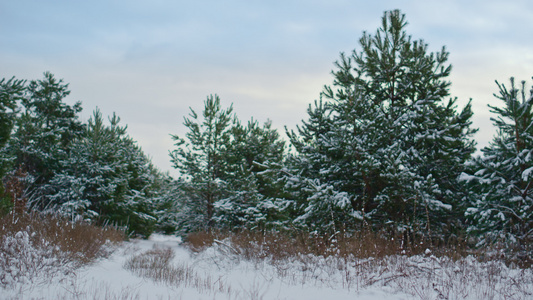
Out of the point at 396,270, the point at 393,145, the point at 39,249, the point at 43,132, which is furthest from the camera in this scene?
the point at 43,132

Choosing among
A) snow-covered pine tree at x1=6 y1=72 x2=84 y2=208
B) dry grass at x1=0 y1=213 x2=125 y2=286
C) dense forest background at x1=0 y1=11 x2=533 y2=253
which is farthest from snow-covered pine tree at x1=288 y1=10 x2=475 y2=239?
snow-covered pine tree at x1=6 y1=72 x2=84 y2=208

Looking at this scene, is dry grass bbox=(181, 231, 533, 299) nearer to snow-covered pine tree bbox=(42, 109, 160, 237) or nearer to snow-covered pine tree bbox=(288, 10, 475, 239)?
snow-covered pine tree bbox=(288, 10, 475, 239)

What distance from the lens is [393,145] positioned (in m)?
10.2

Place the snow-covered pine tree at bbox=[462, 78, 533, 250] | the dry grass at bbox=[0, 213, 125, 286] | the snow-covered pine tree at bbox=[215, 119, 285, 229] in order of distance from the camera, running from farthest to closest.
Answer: the snow-covered pine tree at bbox=[215, 119, 285, 229], the snow-covered pine tree at bbox=[462, 78, 533, 250], the dry grass at bbox=[0, 213, 125, 286]

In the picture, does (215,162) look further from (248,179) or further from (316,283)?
(316,283)

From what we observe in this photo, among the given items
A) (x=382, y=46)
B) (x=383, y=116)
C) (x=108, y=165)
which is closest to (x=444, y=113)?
(x=383, y=116)

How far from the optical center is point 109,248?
11859 millimetres

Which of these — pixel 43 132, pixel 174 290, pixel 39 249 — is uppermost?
pixel 43 132

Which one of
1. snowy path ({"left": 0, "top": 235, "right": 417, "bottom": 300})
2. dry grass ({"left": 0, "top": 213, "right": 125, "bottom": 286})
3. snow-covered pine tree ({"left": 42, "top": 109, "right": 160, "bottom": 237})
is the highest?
snow-covered pine tree ({"left": 42, "top": 109, "right": 160, "bottom": 237})

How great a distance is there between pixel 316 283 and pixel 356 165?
15.5 feet

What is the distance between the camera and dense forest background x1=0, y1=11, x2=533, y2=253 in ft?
27.1

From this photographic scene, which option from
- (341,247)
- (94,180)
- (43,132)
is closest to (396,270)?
(341,247)

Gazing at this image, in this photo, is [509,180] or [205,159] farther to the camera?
[205,159]

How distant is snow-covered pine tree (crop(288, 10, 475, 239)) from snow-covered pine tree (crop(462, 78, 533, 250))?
5.27 feet
